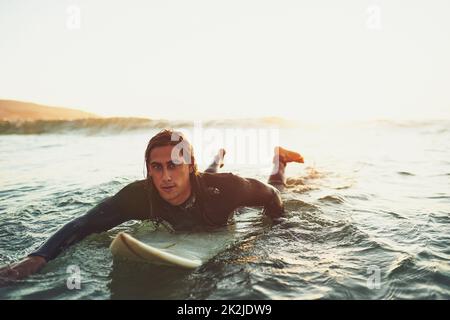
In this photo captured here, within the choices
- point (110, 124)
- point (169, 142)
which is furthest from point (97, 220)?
point (110, 124)

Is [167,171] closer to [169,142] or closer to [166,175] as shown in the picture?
[166,175]

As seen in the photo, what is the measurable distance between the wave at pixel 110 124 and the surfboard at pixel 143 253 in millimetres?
21561

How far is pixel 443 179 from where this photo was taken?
7293 millimetres

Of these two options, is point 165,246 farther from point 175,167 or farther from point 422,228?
point 422,228

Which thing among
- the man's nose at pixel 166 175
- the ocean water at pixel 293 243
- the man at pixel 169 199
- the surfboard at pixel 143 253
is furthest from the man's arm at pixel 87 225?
the surfboard at pixel 143 253

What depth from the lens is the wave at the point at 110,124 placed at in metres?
24.9

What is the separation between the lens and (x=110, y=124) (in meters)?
25.3

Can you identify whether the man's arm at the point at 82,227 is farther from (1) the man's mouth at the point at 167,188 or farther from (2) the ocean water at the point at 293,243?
(1) the man's mouth at the point at 167,188

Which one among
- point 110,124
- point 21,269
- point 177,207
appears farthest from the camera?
point 110,124

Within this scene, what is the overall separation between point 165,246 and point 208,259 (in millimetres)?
454

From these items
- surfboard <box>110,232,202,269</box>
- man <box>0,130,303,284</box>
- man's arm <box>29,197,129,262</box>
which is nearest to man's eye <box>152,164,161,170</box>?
man <box>0,130,303,284</box>

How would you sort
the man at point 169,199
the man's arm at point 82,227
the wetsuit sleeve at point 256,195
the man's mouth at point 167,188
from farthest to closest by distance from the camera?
the wetsuit sleeve at point 256,195
the man's mouth at point 167,188
the man at point 169,199
the man's arm at point 82,227

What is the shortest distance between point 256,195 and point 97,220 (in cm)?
167
